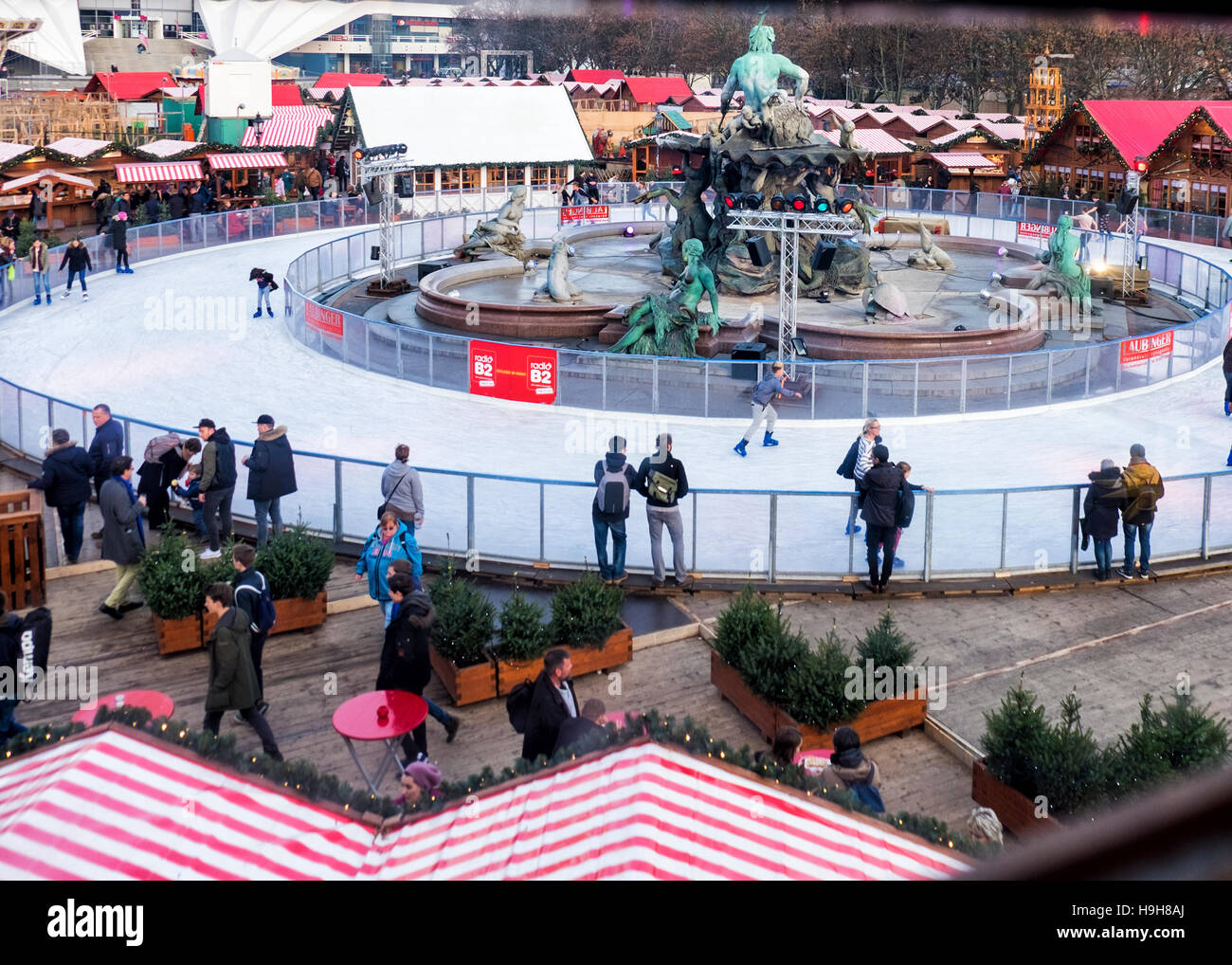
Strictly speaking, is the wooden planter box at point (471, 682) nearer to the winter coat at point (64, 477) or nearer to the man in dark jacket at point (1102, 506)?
the winter coat at point (64, 477)

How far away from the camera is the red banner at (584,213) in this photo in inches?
1713

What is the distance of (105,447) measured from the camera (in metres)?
15.0

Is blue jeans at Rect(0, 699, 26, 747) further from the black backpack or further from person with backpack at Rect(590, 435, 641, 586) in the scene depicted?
person with backpack at Rect(590, 435, 641, 586)

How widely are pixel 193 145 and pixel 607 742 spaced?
4654 cm

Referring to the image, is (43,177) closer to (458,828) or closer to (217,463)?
(217,463)

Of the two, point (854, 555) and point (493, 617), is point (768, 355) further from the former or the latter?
point (493, 617)

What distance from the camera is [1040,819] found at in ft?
27.9

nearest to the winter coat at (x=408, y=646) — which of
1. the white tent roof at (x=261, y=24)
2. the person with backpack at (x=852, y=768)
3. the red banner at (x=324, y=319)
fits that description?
the person with backpack at (x=852, y=768)

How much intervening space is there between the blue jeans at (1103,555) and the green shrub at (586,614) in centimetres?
515

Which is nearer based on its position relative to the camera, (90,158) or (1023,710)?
(1023,710)

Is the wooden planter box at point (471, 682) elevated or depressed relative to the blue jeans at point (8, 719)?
depressed

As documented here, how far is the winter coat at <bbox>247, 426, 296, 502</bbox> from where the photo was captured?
13922mm

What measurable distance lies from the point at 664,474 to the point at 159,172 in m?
37.5
